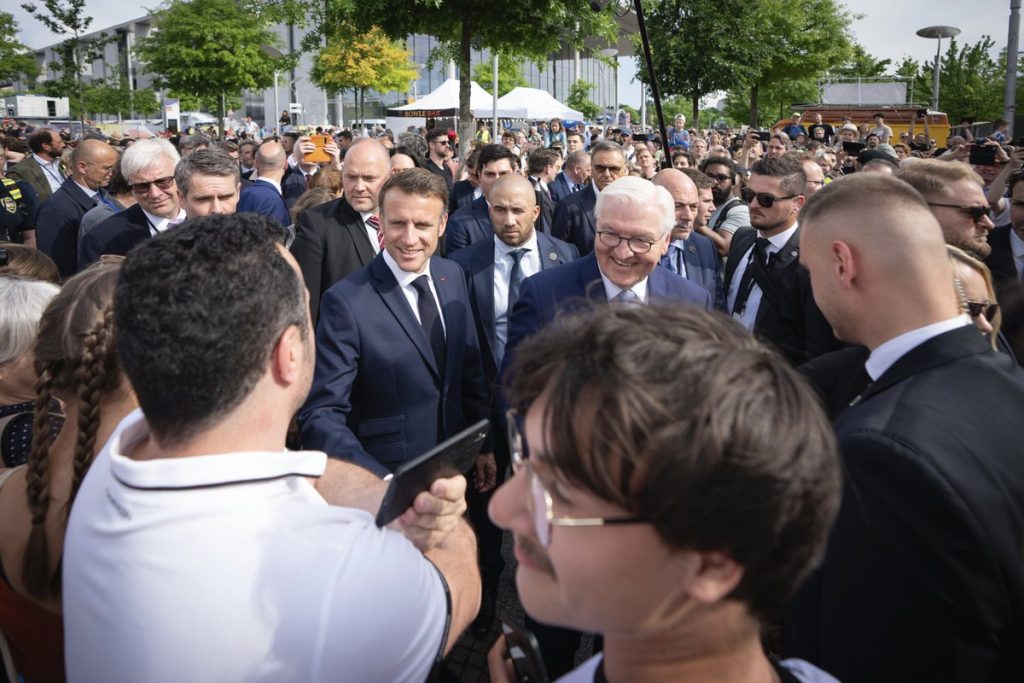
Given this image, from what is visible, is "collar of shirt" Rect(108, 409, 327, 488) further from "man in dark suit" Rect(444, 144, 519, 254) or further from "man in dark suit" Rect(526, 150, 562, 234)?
"man in dark suit" Rect(526, 150, 562, 234)

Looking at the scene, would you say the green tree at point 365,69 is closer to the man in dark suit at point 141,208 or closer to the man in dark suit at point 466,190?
the man in dark suit at point 466,190

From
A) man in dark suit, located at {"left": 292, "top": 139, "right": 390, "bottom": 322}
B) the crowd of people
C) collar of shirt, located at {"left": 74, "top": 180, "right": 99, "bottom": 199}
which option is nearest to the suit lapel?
Result: the crowd of people

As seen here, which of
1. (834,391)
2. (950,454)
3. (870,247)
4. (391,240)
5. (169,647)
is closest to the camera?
(169,647)

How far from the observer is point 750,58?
914 inches

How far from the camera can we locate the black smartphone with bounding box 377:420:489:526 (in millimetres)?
1395

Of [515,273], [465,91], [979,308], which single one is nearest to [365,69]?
[465,91]

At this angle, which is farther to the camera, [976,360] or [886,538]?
[976,360]

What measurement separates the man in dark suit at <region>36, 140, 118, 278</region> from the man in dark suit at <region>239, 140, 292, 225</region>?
45.8 inches

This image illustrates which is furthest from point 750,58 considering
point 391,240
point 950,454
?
point 950,454

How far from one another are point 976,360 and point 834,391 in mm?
459

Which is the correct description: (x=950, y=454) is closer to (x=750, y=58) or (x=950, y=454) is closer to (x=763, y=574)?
(x=763, y=574)

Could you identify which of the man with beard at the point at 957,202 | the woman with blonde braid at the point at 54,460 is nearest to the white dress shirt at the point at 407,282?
the woman with blonde braid at the point at 54,460

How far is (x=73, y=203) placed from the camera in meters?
6.13

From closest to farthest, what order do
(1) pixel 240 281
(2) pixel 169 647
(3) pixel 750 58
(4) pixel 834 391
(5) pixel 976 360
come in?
(2) pixel 169 647, (1) pixel 240 281, (5) pixel 976 360, (4) pixel 834 391, (3) pixel 750 58
